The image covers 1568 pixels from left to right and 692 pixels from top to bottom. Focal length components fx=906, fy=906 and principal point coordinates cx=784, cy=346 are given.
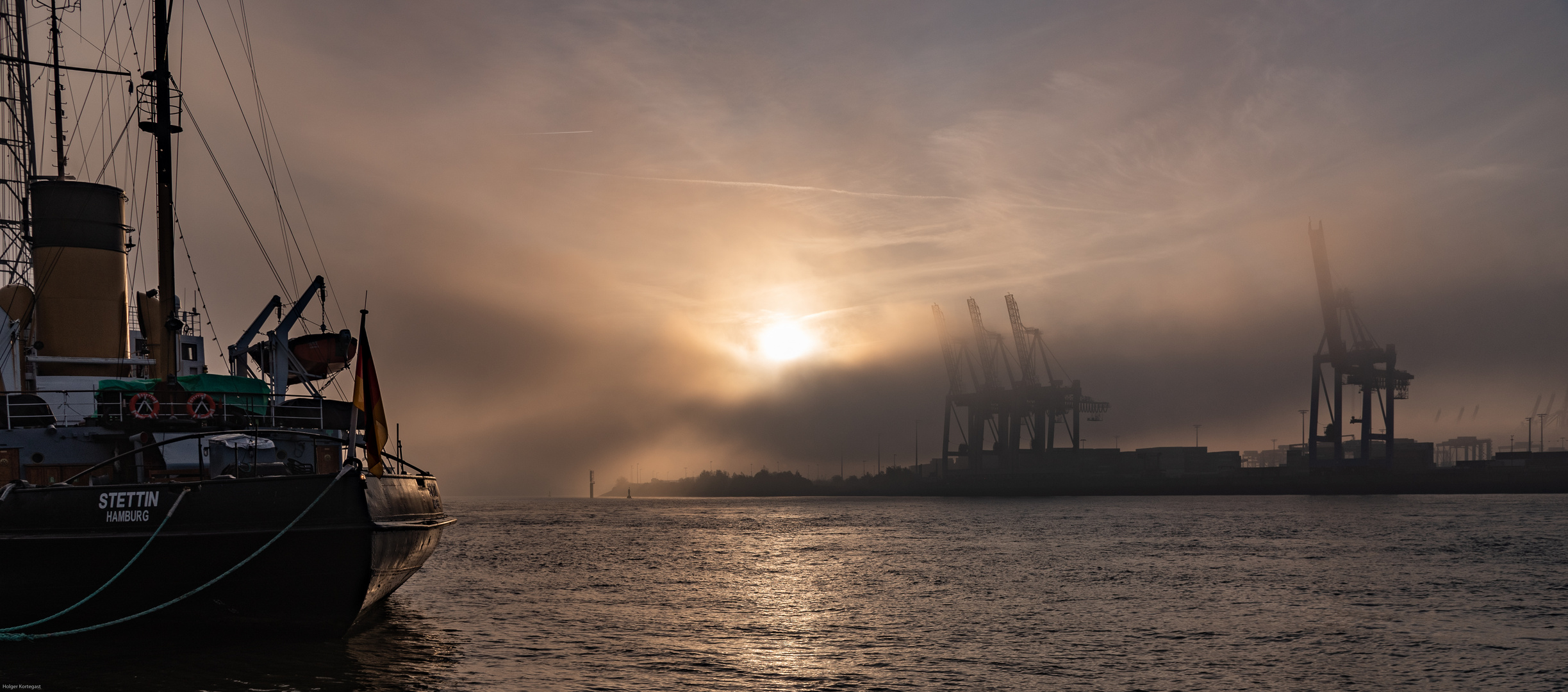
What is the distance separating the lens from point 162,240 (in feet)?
74.3

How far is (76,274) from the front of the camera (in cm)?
2372

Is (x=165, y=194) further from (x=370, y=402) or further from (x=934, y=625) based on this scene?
(x=934, y=625)

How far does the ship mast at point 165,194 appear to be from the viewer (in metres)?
22.0

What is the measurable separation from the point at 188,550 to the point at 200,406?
15.2ft

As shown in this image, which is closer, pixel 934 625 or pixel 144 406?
pixel 144 406

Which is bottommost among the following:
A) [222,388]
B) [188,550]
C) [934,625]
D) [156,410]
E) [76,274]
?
[934,625]

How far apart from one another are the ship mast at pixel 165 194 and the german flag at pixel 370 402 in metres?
8.02

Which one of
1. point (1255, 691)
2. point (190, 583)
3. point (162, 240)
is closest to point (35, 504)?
point (190, 583)

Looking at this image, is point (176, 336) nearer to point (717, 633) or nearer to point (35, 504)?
point (35, 504)

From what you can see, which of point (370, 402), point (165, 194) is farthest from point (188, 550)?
point (165, 194)

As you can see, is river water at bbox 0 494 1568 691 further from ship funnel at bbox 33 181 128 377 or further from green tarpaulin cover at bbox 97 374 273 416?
ship funnel at bbox 33 181 128 377

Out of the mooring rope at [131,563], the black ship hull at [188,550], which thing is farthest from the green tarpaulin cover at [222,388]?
the mooring rope at [131,563]

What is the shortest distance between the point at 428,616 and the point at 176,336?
10.2 meters

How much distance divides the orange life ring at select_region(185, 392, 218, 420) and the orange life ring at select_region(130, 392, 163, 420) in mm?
602
